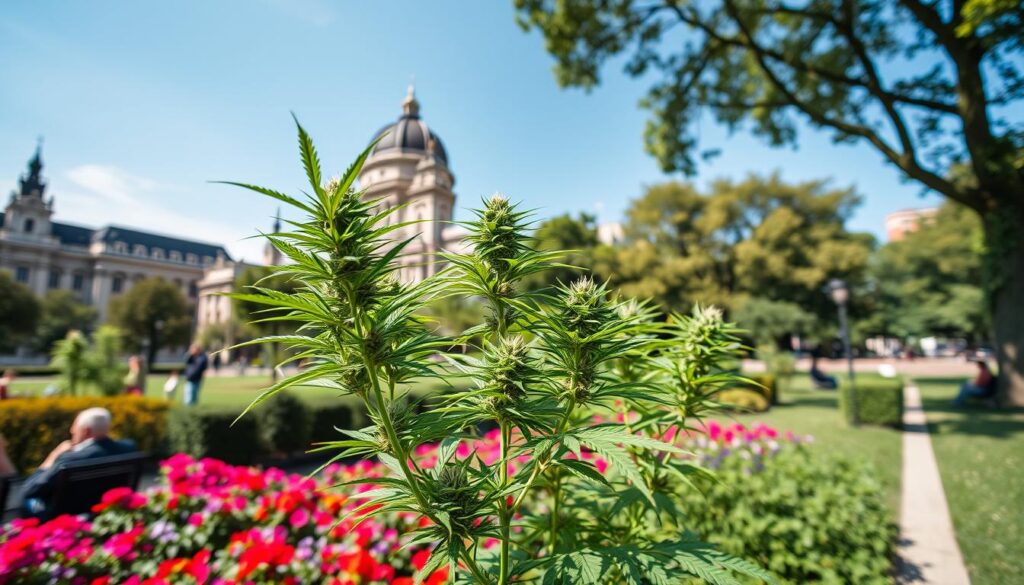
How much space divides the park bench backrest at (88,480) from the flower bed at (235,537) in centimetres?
74

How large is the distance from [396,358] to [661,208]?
41.5 meters

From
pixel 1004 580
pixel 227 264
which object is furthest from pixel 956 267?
pixel 227 264

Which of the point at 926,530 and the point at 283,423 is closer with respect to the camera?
the point at 926,530

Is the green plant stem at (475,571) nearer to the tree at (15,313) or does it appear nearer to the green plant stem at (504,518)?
the green plant stem at (504,518)

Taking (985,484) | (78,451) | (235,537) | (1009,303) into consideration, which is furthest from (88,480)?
(1009,303)

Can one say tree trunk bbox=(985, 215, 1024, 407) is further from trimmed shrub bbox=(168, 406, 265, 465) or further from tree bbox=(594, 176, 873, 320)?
trimmed shrub bbox=(168, 406, 265, 465)

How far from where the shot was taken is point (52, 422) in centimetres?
779

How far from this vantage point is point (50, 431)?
25.5ft

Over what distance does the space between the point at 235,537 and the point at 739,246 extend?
37241mm

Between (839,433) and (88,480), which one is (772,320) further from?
(88,480)

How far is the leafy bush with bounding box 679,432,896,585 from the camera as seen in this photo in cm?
357

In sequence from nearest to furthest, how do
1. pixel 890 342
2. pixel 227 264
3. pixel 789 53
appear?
pixel 789 53 < pixel 890 342 < pixel 227 264

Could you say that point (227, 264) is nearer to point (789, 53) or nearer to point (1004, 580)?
point (789, 53)

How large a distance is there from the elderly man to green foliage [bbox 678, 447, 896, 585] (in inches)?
221
